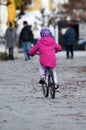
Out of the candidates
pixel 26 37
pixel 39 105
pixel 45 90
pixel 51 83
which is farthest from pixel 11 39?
pixel 39 105

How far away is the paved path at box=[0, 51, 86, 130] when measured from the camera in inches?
483

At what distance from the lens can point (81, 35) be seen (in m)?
85.1

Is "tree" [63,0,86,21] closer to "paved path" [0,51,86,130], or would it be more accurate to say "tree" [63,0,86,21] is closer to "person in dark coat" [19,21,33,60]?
"person in dark coat" [19,21,33,60]

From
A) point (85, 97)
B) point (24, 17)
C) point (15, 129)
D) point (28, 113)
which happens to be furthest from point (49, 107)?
point (24, 17)

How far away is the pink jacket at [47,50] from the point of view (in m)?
16.9

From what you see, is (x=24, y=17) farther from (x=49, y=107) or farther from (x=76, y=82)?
(x=49, y=107)

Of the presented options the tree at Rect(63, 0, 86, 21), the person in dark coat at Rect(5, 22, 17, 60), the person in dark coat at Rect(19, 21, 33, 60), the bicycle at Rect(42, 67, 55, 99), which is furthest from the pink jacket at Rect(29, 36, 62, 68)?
the tree at Rect(63, 0, 86, 21)

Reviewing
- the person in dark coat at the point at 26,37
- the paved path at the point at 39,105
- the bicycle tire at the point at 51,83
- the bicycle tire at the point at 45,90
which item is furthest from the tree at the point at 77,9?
the bicycle tire at the point at 51,83

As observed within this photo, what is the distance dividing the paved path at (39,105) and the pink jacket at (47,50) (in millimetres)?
825

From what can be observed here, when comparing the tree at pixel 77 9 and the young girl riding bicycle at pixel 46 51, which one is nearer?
the young girl riding bicycle at pixel 46 51

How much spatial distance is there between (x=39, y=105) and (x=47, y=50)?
A: 2.13 metres

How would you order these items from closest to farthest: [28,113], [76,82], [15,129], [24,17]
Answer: [15,129]
[28,113]
[76,82]
[24,17]

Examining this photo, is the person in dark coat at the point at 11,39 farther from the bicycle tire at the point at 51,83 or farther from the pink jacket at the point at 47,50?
the bicycle tire at the point at 51,83

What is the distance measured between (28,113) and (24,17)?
57.7 metres
